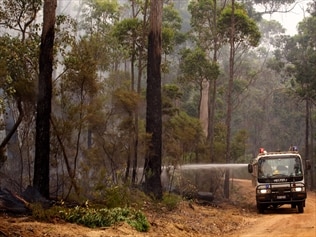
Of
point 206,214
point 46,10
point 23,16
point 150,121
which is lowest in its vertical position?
point 206,214

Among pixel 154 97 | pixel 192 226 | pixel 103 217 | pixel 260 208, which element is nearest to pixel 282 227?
pixel 192 226

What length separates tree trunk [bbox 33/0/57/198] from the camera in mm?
13227

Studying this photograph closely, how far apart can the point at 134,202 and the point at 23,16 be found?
8.63 metres

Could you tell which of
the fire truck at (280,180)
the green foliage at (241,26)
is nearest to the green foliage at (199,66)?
the green foliage at (241,26)

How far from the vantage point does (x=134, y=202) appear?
1479cm

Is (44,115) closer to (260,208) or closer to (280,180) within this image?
(280,180)

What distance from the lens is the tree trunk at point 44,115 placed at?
13.2m

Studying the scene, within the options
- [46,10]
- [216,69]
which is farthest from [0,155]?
[216,69]

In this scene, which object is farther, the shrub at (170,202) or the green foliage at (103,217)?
the shrub at (170,202)

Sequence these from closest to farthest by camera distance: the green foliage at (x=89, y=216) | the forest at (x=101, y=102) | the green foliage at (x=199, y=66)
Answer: the green foliage at (x=89, y=216) → the forest at (x=101, y=102) → the green foliage at (x=199, y=66)

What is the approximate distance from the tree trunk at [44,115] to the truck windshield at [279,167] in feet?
31.5

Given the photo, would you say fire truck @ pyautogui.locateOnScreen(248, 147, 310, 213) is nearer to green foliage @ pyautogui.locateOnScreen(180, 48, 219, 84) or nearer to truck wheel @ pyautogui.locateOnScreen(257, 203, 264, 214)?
truck wheel @ pyautogui.locateOnScreen(257, 203, 264, 214)

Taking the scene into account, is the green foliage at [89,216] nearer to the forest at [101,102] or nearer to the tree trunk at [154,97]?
the forest at [101,102]

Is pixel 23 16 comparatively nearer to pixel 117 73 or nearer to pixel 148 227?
pixel 148 227
